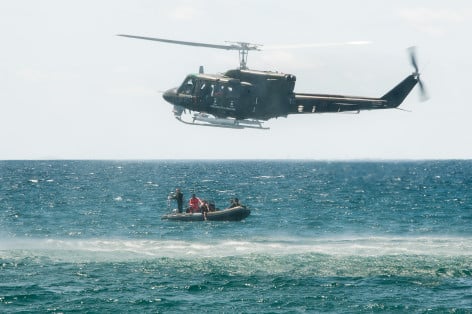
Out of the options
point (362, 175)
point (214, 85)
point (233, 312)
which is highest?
point (214, 85)

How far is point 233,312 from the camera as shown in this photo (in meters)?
31.8

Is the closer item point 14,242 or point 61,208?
point 14,242

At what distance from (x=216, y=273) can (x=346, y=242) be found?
16.5 m

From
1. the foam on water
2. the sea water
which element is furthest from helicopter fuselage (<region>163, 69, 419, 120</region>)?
the foam on water

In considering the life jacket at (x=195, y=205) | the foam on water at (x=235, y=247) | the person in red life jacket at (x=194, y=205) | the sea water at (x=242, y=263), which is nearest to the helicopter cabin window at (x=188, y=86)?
the sea water at (x=242, y=263)

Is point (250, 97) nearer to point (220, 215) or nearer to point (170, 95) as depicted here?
point (170, 95)

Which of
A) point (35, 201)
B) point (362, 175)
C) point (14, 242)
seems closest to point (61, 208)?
point (35, 201)

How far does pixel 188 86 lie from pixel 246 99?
291cm

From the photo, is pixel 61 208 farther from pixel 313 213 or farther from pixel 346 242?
pixel 346 242

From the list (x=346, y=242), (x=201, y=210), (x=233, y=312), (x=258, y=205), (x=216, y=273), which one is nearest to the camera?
(x=233, y=312)

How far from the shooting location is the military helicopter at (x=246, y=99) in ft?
113

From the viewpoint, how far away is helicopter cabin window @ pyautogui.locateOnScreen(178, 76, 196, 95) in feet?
116

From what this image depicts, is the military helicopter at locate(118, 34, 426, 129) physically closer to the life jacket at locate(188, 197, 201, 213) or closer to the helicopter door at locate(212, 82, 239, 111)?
the helicopter door at locate(212, 82, 239, 111)

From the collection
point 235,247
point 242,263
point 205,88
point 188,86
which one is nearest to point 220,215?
point 235,247
